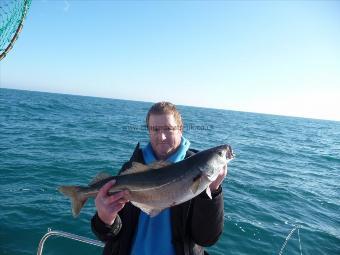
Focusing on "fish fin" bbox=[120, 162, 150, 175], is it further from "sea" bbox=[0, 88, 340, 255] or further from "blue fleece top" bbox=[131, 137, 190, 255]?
"sea" bbox=[0, 88, 340, 255]

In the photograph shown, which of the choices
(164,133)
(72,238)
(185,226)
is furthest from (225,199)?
(164,133)

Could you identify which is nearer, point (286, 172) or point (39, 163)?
point (39, 163)

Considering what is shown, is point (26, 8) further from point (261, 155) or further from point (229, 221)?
point (261, 155)

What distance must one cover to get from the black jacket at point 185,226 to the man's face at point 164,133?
33.0 inches

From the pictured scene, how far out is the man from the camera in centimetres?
374

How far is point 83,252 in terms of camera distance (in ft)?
28.1

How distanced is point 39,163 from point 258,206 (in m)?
11.4

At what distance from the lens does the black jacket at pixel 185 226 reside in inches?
147

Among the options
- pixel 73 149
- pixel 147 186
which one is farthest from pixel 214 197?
pixel 73 149

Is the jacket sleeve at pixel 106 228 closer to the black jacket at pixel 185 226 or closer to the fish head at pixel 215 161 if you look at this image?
the black jacket at pixel 185 226

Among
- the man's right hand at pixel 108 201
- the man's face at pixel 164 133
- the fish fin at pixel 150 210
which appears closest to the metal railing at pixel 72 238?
the man's right hand at pixel 108 201

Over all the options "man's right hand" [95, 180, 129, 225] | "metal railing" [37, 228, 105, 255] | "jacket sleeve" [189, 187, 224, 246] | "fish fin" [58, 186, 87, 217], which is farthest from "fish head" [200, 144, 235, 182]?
"metal railing" [37, 228, 105, 255]

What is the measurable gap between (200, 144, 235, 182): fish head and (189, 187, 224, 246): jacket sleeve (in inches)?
13.3

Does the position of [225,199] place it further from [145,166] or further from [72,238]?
[145,166]
